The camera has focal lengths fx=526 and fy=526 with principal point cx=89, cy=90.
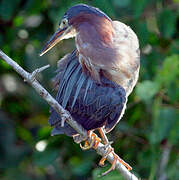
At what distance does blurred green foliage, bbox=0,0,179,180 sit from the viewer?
2.97 meters

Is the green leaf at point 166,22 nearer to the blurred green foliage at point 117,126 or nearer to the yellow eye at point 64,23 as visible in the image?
the blurred green foliage at point 117,126

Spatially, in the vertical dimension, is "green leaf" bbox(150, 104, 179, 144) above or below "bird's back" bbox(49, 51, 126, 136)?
below

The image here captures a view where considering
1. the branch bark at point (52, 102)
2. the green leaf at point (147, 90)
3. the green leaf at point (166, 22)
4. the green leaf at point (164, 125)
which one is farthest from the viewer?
the green leaf at point (166, 22)

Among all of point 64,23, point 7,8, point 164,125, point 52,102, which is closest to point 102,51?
point 64,23

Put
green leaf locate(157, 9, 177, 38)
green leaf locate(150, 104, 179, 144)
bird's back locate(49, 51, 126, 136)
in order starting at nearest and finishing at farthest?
bird's back locate(49, 51, 126, 136) → green leaf locate(150, 104, 179, 144) → green leaf locate(157, 9, 177, 38)

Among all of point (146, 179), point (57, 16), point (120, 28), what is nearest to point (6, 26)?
point (57, 16)

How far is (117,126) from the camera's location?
3234 millimetres

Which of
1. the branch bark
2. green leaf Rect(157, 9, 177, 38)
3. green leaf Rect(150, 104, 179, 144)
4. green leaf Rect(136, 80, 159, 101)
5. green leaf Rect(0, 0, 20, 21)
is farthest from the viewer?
green leaf Rect(0, 0, 20, 21)

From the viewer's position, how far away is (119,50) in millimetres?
2453

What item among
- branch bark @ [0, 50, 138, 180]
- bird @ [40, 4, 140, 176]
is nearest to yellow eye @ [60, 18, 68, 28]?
bird @ [40, 4, 140, 176]

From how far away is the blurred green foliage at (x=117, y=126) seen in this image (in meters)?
2.97

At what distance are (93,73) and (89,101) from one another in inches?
5.1

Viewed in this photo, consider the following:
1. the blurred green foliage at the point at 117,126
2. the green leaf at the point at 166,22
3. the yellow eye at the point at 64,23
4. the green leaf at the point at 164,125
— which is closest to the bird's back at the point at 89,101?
the yellow eye at the point at 64,23

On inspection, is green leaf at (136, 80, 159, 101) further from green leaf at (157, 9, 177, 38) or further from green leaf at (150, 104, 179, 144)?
green leaf at (157, 9, 177, 38)
